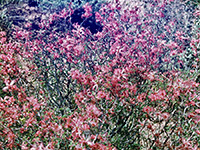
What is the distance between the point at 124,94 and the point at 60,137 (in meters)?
1.43

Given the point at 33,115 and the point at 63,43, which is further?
the point at 63,43

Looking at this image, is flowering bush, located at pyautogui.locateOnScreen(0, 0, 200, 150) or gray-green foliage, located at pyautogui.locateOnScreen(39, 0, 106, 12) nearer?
flowering bush, located at pyautogui.locateOnScreen(0, 0, 200, 150)

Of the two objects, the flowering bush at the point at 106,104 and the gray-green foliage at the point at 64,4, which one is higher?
the gray-green foliage at the point at 64,4

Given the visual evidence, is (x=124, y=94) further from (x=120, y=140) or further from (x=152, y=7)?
(x=152, y=7)

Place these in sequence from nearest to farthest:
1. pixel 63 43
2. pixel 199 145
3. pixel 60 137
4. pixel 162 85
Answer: pixel 60 137
pixel 199 145
pixel 63 43
pixel 162 85

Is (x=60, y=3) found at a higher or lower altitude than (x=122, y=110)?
higher

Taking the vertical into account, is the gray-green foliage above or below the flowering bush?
above

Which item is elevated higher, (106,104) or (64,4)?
(64,4)

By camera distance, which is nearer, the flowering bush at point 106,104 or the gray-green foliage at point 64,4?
the flowering bush at point 106,104

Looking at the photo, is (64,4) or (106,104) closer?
(106,104)

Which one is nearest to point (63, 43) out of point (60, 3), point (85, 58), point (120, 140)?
point (85, 58)

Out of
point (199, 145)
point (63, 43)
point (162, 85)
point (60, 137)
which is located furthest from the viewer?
point (162, 85)

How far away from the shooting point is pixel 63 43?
4402mm

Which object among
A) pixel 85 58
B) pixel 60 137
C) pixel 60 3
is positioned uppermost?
pixel 60 3
